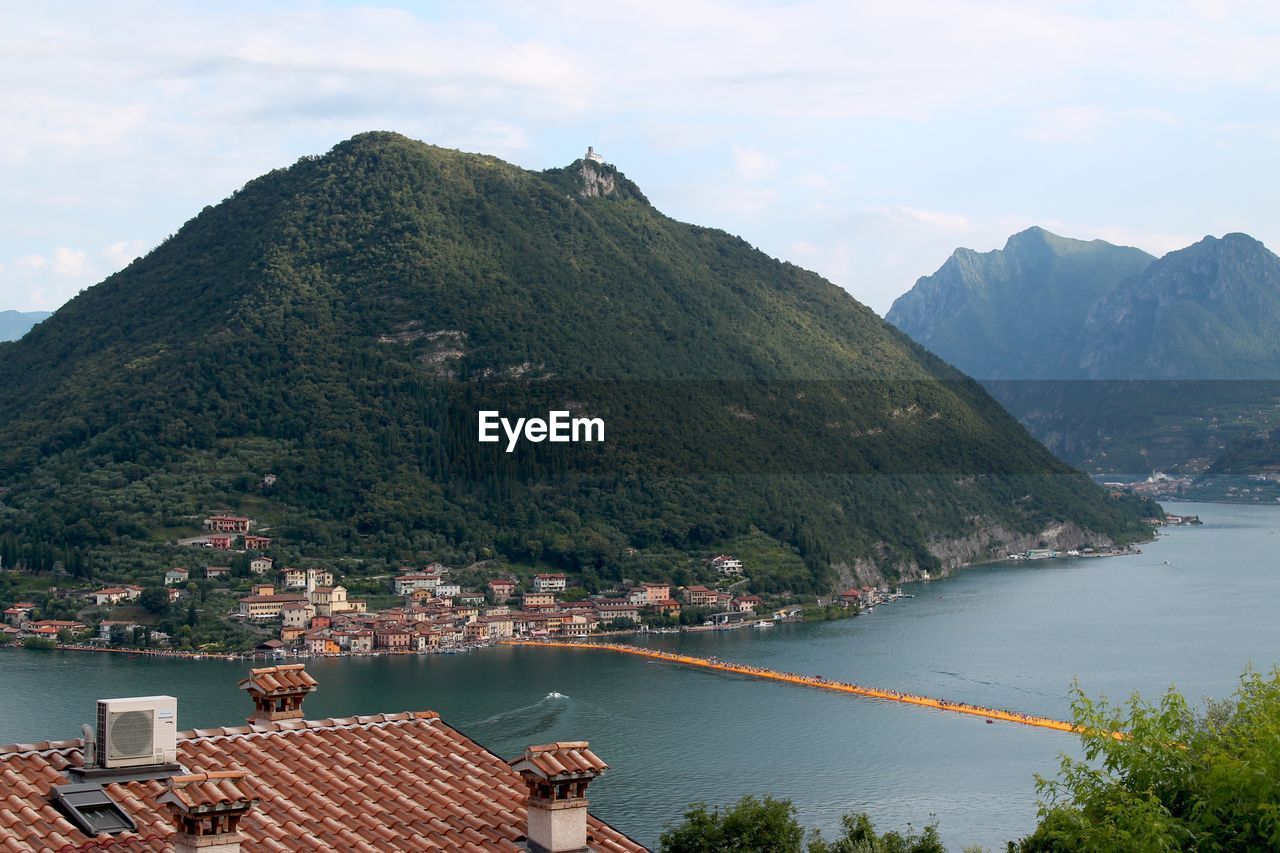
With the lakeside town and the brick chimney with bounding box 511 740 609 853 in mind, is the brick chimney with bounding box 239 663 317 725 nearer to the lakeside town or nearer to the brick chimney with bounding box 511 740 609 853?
the brick chimney with bounding box 511 740 609 853

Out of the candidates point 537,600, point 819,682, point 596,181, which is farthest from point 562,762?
point 596,181

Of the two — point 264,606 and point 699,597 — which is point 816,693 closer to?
point 699,597

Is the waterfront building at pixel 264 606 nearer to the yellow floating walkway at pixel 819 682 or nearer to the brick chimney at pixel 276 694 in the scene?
the yellow floating walkway at pixel 819 682

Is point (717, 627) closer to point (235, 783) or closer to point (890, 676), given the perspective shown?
point (890, 676)

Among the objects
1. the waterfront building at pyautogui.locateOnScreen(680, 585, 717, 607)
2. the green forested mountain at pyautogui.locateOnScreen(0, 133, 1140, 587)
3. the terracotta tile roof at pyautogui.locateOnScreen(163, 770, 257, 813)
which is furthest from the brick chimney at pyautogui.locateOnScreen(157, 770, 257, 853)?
the green forested mountain at pyautogui.locateOnScreen(0, 133, 1140, 587)

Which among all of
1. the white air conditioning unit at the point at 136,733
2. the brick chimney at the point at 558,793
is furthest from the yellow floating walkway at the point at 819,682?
the white air conditioning unit at the point at 136,733

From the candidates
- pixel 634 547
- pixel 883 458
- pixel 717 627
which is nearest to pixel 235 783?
pixel 717 627

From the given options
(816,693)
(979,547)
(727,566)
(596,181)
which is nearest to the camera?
(816,693)
